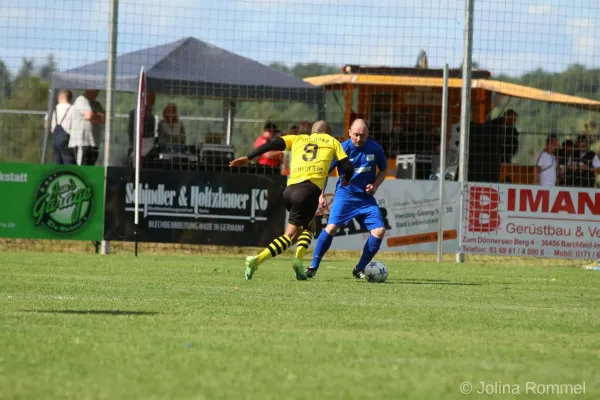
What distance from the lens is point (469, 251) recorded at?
18703 mm

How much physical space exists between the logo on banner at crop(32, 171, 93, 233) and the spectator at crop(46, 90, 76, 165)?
42.0 inches

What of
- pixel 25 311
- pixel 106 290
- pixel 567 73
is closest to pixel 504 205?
pixel 567 73

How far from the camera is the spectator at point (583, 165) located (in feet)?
63.2

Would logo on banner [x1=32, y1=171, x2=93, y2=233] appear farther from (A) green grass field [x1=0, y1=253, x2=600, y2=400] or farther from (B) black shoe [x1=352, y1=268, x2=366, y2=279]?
(B) black shoe [x1=352, y1=268, x2=366, y2=279]

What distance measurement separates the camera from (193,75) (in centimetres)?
2027

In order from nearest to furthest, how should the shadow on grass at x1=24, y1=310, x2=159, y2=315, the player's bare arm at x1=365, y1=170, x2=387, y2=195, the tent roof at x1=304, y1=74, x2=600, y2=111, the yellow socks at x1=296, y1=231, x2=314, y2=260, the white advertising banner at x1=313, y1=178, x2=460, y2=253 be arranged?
the shadow on grass at x1=24, y1=310, x2=159, y2=315 → the yellow socks at x1=296, y1=231, x2=314, y2=260 → the player's bare arm at x1=365, y1=170, x2=387, y2=195 → the white advertising banner at x1=313, y1=178, x2=460, y2=253 → the tent roof at x1=304, y1=74, x2=600, y2=111

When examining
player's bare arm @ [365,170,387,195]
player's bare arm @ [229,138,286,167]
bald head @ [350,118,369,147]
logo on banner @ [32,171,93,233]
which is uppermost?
bald head @ [350,118,369,147]

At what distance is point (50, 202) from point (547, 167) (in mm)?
8370

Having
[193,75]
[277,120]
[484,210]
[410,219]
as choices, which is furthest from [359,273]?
[277,120]

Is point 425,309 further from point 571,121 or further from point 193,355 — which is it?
point 571,121

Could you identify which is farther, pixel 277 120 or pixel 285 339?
pixel 277 120

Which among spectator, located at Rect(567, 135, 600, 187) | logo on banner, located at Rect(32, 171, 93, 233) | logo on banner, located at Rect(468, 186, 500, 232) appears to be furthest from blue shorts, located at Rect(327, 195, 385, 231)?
spectator, located at Rect(567, 135, 600, 187)

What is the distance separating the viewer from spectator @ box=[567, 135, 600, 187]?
1925 centimetres

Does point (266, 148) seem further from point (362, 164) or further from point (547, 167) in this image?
point (547, 167)
